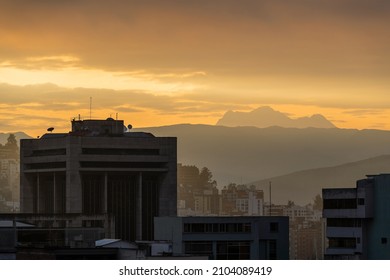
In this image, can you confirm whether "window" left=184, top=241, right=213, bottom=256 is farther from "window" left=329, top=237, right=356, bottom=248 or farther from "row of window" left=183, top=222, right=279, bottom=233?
"window" left=329, top=237, right=356, bottom=248

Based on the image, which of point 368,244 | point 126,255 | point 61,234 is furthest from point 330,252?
point 61,234

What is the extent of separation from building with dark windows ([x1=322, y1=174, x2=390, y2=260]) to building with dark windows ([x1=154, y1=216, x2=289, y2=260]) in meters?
22.4

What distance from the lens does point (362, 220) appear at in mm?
122812

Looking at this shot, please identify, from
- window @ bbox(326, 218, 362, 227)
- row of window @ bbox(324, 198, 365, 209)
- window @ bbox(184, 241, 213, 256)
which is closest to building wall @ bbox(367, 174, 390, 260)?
window @ bbox(326, 218, 362, 227)

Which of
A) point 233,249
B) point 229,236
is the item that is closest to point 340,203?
point 233,249

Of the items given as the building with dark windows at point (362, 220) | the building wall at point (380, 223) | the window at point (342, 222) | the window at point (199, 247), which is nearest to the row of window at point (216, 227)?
the window at point (199, 247)

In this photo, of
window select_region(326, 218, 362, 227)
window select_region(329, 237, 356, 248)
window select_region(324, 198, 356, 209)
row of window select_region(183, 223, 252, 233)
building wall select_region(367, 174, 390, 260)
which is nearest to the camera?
building wall select_region(367, 174, 390, 260)

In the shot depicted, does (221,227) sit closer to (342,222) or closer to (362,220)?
(342,222)

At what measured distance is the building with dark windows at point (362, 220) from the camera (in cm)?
11962

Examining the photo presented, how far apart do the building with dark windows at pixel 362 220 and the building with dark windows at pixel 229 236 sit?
22.4 metres

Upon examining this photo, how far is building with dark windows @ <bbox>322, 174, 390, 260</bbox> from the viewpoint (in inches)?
4710
